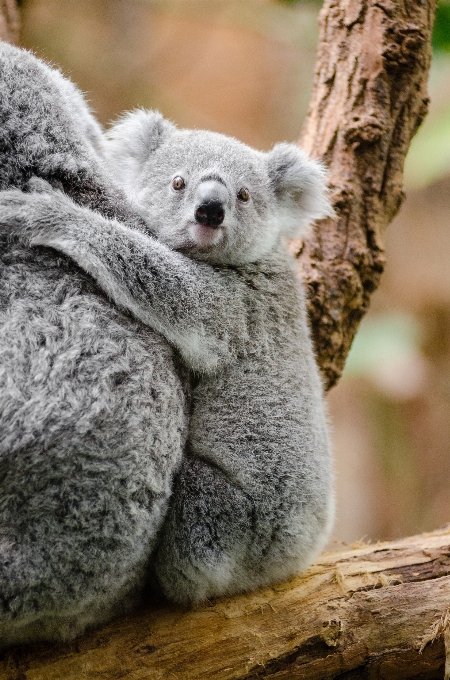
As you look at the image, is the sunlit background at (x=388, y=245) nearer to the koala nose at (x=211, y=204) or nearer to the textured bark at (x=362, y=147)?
the textured bark at (x=362, y=147)

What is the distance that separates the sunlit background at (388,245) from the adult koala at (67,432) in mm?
4214

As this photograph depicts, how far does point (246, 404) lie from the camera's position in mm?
2725

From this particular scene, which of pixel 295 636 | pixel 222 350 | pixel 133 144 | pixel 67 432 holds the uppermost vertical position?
pixel 133 144

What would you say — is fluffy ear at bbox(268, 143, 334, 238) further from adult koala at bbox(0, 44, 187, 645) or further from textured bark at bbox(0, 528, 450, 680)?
textured bark at bbox(0, 528, 450, 680)

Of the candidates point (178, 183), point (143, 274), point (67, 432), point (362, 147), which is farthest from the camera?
point (362, 147)

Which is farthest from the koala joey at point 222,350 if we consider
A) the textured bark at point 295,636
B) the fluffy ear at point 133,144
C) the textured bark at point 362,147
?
the textured bark at point 362,147

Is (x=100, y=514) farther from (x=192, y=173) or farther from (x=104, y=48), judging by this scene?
(x=104, y=48)

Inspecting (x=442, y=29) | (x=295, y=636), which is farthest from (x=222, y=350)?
(x=442, y=29)

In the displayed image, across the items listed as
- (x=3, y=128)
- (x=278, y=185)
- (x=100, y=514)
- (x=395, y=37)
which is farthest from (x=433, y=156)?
(x=100, y=514)

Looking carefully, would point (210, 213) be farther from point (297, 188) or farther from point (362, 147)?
point (362, 147)

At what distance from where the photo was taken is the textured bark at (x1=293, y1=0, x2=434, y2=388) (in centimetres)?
375

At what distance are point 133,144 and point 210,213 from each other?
80 centimetres

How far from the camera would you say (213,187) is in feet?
10.0

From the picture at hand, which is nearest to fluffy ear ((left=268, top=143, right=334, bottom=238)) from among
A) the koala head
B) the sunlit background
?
the koala head
